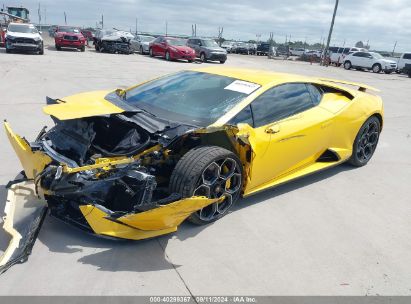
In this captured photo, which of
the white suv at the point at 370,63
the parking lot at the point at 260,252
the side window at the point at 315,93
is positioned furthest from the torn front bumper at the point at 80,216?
the white suv at the point at 370,63

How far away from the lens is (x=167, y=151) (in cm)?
346

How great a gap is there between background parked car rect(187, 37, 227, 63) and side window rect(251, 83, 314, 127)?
2032 centimetres

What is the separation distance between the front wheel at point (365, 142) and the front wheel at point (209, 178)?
92.3 inches

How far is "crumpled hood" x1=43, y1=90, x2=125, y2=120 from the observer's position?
11.0 feet

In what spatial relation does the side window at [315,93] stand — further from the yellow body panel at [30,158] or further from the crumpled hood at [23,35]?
the crumpled hood at [23,35]

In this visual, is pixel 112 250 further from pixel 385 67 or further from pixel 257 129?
pixel 385 67

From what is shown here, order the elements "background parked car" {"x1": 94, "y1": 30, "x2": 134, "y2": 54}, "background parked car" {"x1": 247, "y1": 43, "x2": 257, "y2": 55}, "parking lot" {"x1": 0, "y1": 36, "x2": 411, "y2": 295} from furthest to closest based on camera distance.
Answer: "background parked car" {"x1": 247, "y1": 43, "x2": 257, "y2": 55}, "background parked car" {"x1": 94, "y1": 30, "x2": 134, "y2": 54}, "parking lot" {"x1": 0, "y1": 36, "x2": 411, "y2": 295}

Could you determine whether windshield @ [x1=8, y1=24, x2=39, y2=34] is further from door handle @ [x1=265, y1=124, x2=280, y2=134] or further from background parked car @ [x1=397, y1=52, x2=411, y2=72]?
background parked car @ [x1=397, y1=52, x2=411, y2=72]

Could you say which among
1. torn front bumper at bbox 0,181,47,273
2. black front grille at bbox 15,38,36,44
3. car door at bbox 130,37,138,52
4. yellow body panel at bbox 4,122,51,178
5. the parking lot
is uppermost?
yellow body panel at bbox 4,122,51,178

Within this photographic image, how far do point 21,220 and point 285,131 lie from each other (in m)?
2.62

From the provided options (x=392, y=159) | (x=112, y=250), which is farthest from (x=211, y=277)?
(x=392, y=159)

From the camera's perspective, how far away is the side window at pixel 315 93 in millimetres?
4703

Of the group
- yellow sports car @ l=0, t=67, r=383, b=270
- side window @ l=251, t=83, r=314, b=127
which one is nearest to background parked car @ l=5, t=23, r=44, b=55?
yellow sports car @ l=0, t=67, r=383, b=270

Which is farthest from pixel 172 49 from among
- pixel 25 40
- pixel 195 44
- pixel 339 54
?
pixel 339 54
